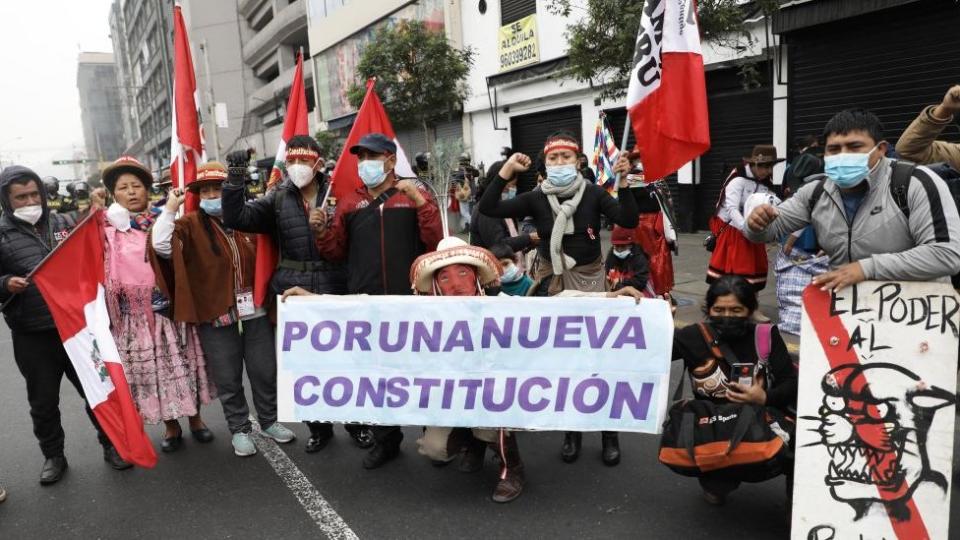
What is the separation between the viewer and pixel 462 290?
3553 mm

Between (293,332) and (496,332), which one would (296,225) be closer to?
(293,332)

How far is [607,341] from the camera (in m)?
3.27

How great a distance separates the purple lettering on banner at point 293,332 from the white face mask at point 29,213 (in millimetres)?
1771

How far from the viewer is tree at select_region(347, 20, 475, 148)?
49.9 ft

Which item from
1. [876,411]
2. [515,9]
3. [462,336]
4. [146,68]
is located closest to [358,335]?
[462,336]

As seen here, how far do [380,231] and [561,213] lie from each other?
1136mm

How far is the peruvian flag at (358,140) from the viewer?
14.4 feet

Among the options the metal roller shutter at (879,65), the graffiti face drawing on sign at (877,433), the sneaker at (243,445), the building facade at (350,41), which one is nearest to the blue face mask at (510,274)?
the sneaker at (243,445)

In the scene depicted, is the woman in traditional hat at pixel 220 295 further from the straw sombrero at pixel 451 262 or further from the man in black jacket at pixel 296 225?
the straw sombrero at pixel 451 262

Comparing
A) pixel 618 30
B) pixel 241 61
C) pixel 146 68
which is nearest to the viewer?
pixel 618 30

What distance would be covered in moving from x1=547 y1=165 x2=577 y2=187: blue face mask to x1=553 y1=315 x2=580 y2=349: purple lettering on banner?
1165 millimetres

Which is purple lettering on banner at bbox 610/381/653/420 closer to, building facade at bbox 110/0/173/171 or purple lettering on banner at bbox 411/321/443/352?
purple lettering on banner at bbox 411/321/443/352

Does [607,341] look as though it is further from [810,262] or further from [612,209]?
[810,262]

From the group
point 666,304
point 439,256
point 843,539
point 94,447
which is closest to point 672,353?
point 666,304
